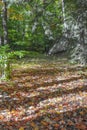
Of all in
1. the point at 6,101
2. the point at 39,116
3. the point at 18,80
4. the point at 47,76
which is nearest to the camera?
the point at 39,116

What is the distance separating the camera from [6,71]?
46.9ft

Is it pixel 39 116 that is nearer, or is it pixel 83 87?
pixel 39 116

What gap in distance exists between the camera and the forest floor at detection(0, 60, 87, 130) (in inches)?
324

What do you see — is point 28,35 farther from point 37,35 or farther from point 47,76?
point 47,76

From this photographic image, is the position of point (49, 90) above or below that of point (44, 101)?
below

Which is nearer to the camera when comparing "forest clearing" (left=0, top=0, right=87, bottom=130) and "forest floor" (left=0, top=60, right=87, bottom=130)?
"forest floor" (left=0, top=60, right=87, bottom=130)

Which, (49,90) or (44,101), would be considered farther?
(49,90)

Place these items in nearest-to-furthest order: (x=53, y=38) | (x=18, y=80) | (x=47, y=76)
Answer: (x=18, y=80) < (x=47, y=76) < (x=53, y=38)

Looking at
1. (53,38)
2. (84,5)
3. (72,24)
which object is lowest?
(53,38)

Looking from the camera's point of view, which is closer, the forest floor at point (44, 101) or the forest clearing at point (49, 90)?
the forest floor at point (44, 101)

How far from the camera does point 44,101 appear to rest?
10.5 meters

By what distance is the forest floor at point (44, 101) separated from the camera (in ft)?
27.0

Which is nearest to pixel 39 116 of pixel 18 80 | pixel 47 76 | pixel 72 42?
pixel 18 80

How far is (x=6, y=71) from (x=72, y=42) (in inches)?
218
